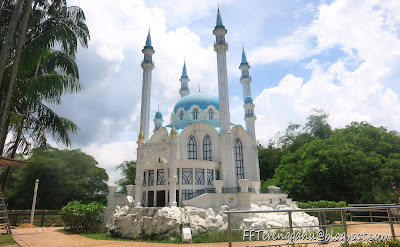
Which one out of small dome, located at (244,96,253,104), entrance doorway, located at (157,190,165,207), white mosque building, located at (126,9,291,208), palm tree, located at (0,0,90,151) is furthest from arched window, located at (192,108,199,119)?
palm tree, located at (0,0,90,151)

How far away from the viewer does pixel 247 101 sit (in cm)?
3228

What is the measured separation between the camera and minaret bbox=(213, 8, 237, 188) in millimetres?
25141

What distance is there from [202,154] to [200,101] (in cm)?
787

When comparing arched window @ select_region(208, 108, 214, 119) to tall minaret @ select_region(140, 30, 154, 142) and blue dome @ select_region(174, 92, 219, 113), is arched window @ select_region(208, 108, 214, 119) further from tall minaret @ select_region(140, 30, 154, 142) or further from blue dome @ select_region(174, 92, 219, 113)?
tall minaret @ select_region(140, 30, 154, 142)

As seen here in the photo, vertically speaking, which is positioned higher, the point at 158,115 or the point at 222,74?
the point at 222,74

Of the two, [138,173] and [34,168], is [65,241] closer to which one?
[138,173]

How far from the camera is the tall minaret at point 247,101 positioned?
102 feet

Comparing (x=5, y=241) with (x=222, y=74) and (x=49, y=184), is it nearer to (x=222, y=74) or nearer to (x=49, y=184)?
(x=222, y=74)

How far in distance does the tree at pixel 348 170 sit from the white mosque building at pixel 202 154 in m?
4.52

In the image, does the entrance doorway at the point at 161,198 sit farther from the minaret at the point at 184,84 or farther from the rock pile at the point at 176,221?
the minaret at the point at 184,84

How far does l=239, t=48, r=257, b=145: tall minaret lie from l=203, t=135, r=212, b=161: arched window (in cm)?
513

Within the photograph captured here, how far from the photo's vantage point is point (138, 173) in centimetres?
2305

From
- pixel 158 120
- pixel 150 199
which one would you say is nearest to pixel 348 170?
pixel 150 199

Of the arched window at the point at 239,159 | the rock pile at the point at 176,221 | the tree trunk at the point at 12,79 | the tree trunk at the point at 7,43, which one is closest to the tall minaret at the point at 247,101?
the arched window at the point at 239,159
